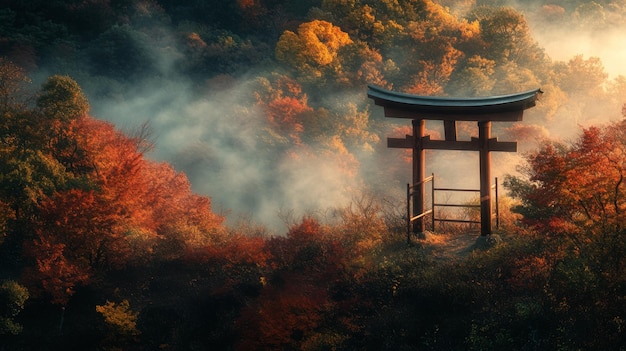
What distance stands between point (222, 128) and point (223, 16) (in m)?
15.9

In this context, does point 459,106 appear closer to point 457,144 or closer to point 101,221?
point 457,144

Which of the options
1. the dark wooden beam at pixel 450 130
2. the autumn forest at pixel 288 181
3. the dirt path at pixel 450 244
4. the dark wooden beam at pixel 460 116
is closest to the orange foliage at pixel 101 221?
the autumn forest at pixel 288 181

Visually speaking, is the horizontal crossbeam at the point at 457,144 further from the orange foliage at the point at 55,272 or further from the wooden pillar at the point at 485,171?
the orange foliage at the point at 55,272

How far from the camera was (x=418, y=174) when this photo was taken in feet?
104

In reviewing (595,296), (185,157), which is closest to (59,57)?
(185,157)

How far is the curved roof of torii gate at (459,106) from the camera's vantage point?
29.3 metres

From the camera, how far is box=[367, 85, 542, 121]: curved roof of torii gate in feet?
96.2

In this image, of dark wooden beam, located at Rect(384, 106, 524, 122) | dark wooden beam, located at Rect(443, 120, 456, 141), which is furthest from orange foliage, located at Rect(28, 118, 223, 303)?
dark wooden beam, located at Rect(443, 120, 456, 141)

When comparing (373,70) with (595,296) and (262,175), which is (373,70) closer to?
(262,175)

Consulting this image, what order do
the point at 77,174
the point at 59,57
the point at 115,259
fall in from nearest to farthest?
the point at 115,259
the point at 77,174
the point at 59,57

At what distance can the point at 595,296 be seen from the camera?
25.8 metres

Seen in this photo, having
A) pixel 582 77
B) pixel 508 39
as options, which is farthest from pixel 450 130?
pixel 582 77

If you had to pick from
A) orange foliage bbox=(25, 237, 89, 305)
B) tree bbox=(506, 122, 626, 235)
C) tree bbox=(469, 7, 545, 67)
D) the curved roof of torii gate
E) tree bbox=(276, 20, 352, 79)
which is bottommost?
orange foliage bbox=(25, 237, 89, 305)

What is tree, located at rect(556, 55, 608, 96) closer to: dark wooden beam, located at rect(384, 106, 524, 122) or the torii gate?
the torii gate
